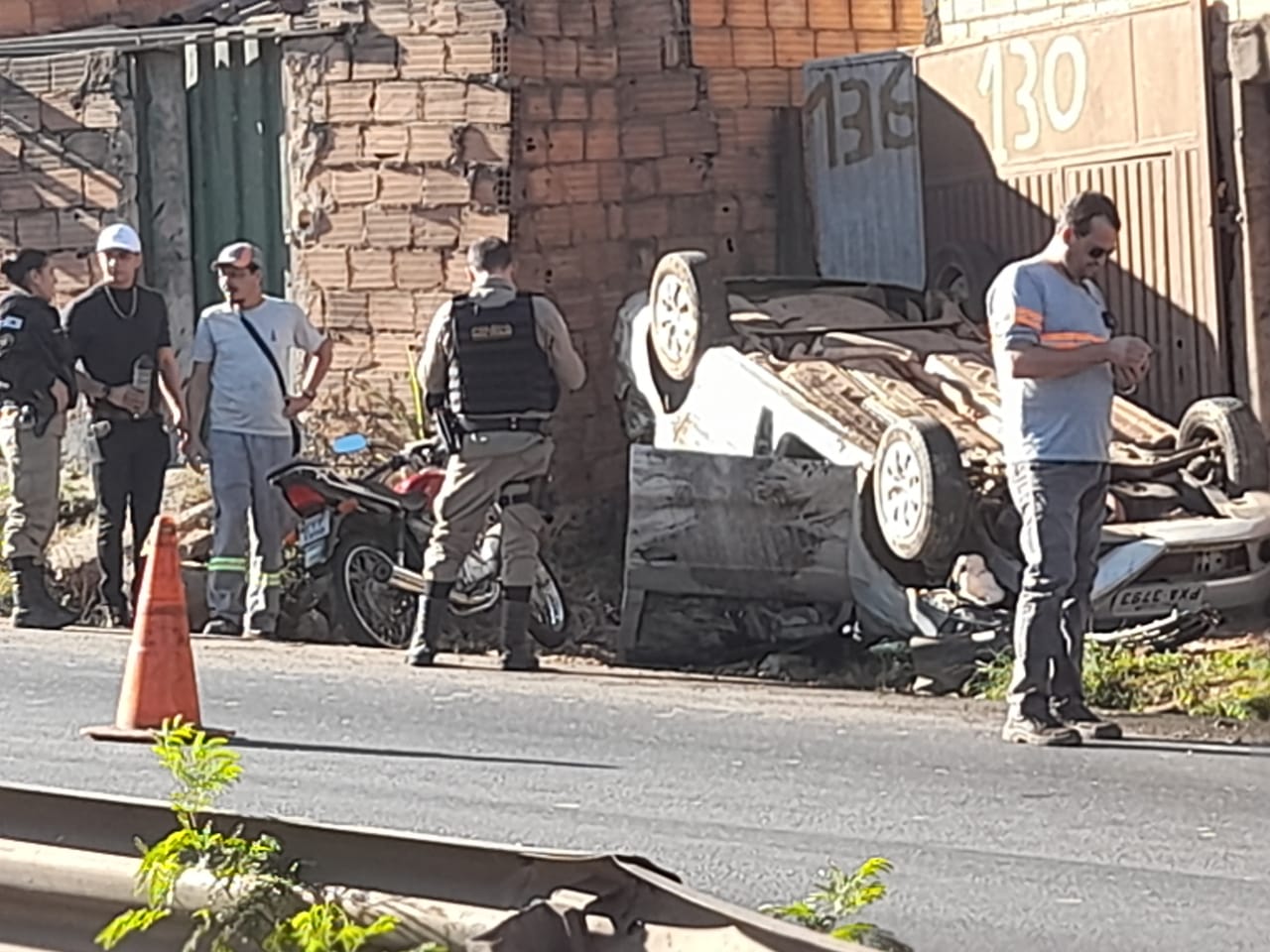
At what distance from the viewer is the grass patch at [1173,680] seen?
10.6 meters

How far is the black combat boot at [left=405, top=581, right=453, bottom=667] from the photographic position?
11805mm

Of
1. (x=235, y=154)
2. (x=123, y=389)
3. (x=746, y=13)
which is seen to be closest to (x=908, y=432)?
(x=123, y=389)

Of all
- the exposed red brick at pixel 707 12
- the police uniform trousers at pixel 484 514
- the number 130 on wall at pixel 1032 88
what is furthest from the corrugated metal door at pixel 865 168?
the police uniform trousers at pixel 484 514

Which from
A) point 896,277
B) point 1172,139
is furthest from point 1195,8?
point 896,277

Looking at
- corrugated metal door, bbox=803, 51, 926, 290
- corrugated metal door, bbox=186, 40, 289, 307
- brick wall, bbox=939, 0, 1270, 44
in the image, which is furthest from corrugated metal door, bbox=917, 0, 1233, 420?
corrugated metal door, bbox=186, 40, 289, 307

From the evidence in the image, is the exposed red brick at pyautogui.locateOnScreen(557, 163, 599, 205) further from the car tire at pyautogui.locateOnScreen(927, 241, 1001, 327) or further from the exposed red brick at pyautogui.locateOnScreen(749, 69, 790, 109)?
the car tire at pyautogui.locateOnScreen(927, 241, 1001, 327)

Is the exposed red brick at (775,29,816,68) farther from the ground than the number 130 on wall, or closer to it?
farther from the ground

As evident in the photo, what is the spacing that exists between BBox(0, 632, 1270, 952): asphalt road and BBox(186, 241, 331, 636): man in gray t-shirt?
1096mm

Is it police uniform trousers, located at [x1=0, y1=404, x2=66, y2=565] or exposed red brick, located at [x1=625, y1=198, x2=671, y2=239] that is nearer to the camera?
police uniform trousers, located at [x1=0, y1=404, x2=66, y2=565]

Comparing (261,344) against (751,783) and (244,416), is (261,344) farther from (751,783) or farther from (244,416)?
(751,783)

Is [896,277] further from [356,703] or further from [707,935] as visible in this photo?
[707,935]

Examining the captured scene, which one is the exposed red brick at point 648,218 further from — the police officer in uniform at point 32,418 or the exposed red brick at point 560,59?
the police officer in uniform at point 32,418

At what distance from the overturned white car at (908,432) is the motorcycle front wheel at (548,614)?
1.07 m

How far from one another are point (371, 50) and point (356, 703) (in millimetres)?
6241
